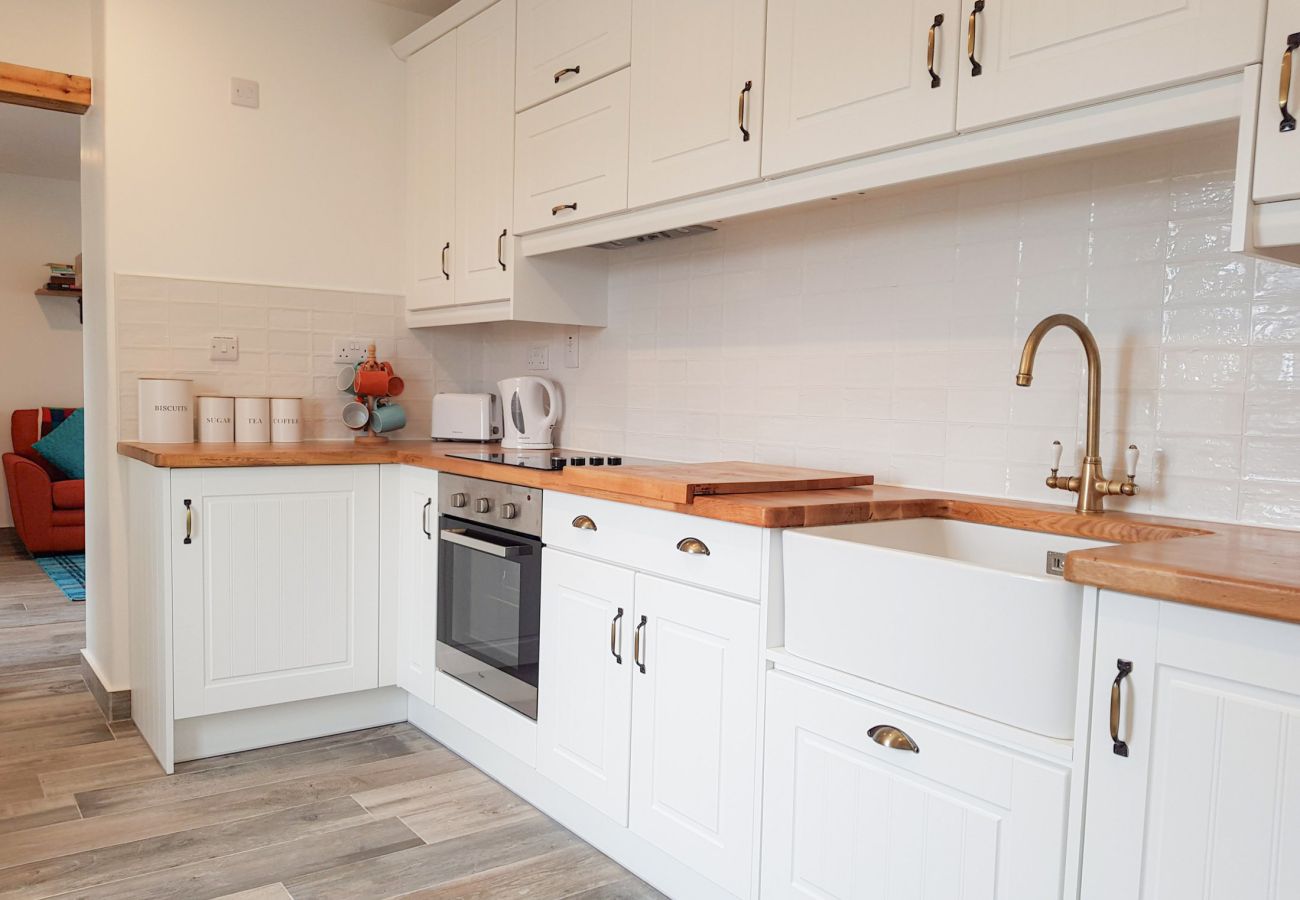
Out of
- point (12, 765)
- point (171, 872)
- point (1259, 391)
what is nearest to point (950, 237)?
point (1259, 391)

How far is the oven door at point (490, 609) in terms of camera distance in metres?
2.42

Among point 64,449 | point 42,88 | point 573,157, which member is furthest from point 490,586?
point 64,449

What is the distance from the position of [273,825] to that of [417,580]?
83 centimetres

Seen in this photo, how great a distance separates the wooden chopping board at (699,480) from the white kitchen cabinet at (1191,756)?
0.82 m

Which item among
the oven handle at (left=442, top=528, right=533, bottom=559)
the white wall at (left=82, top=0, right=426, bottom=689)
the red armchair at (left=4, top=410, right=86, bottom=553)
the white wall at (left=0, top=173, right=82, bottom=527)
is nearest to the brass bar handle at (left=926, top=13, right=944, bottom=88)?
the oven handle at (left=442, top=528, right=533, bottom=559)

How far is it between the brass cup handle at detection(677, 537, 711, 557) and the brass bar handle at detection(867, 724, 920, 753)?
0.49 metres

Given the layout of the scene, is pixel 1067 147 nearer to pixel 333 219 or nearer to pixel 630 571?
pixel 630 571

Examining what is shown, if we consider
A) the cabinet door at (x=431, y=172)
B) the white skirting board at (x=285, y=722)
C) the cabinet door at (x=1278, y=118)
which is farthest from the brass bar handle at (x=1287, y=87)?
the white skirting board at (x=285, y=722)

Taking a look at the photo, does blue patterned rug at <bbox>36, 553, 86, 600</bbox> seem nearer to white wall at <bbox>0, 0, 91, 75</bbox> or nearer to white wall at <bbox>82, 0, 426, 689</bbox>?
white wall at <bbox>82, 0, 426, 689</bbox>

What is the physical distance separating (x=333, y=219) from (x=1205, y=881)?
3.29 m

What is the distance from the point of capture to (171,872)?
2109 millimetres

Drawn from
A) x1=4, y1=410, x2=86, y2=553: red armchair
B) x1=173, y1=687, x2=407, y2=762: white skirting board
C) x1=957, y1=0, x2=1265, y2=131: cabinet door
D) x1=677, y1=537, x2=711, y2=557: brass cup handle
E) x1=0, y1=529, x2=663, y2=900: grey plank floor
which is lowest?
x1=0, y1=529, x2=663, y2=900: grey plank floor

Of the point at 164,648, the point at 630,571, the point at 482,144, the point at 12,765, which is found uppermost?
the point at 482,144

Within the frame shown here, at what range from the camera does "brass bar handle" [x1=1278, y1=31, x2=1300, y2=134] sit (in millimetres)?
1255
